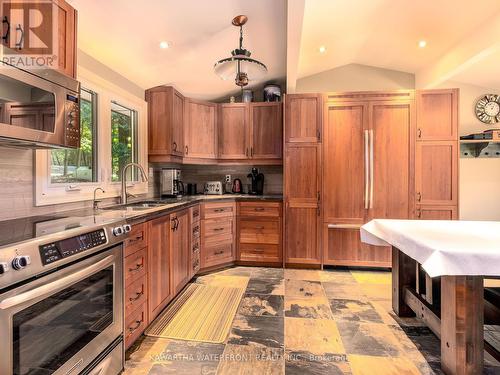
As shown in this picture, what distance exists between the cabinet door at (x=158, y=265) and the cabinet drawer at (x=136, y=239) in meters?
0.08

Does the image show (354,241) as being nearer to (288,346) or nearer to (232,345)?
(288,346)

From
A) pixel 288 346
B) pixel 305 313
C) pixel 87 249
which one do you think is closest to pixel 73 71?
pixel 87 249

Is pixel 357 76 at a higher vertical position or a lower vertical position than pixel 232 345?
higher

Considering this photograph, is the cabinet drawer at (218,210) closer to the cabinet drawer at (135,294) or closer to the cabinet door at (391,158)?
the cabinet drawer at (135,294)

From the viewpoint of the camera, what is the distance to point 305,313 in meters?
2.40

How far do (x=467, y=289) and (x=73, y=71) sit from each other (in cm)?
264

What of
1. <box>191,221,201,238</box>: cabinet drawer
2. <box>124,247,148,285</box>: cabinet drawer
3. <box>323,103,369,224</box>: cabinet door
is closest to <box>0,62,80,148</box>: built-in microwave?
<box>124,247,148,285</box>: cabinet drawer

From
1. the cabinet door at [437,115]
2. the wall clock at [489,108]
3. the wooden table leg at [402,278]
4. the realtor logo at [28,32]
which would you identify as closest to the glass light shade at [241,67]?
the realtor logo at [28,32]

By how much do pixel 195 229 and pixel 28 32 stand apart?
2.24 metres

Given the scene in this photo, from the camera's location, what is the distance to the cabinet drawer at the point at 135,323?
176 cm

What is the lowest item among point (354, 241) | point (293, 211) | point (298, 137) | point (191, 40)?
point (354, 241)

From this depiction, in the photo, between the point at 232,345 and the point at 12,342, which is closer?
the point at 12,342

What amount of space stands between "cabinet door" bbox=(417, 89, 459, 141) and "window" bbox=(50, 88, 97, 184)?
354 centimetres

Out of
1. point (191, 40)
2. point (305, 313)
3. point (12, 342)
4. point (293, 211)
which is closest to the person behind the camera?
point (12, 342)
